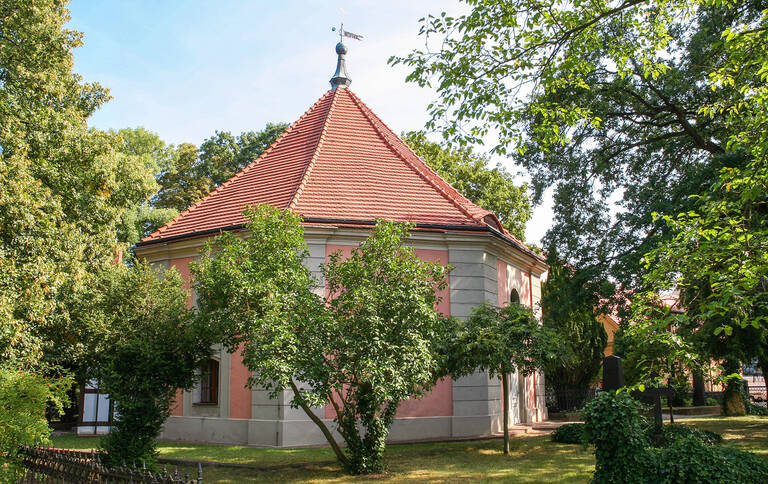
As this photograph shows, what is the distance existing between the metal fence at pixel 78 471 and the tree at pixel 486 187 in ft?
71.9

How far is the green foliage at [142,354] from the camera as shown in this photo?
34.5 ft

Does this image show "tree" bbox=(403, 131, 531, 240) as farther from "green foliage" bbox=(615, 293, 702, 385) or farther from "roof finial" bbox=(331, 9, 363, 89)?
"green foliage" bbox=(615, 293, 702, 385)

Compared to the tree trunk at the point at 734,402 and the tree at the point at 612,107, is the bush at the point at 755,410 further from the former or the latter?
the tree at the point at 612,107

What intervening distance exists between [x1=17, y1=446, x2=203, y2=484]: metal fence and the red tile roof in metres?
8.29

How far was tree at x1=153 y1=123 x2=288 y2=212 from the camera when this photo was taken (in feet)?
112

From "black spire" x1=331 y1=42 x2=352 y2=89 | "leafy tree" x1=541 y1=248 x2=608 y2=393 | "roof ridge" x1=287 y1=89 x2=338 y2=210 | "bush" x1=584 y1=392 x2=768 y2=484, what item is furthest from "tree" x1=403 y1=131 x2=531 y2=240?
"bush" x1=584 y1=392 x2=768 y2=484

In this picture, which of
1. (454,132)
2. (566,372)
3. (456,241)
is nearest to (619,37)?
(454,132)

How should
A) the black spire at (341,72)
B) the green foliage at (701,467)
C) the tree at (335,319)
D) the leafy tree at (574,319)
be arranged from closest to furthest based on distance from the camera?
1. the green foliage at (701,467)
2. the tree at (335,319)
3. the leafy tree at (574,319)
4. the black spire at (341,72)

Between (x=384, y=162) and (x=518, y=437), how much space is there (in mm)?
9060

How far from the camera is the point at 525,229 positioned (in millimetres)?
29750

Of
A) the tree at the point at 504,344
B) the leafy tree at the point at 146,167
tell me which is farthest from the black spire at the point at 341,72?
the tree at the point at 504,344

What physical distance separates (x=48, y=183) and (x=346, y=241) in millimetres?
7938

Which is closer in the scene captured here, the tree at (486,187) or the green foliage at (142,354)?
the green foliage at (142,354)

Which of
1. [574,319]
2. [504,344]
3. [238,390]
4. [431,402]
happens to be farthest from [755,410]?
[238,390]
